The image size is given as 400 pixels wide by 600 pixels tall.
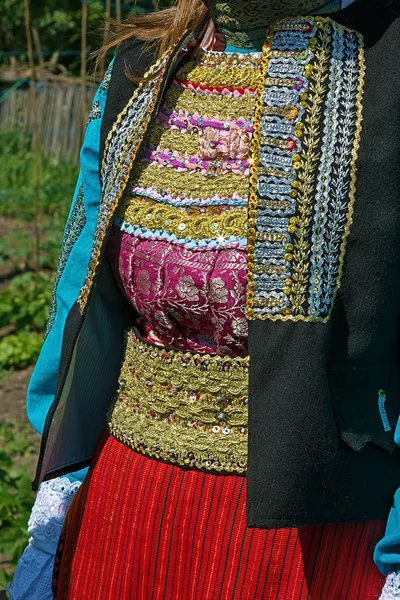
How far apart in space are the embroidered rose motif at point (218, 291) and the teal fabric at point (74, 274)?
1.27 ft

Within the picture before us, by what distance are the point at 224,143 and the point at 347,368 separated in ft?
1.42

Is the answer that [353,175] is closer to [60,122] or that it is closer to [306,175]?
[306,175]

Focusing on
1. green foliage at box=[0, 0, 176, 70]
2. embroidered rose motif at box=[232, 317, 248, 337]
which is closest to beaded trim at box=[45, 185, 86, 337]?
embroidered rose motif at box=[232, 317, 248, 337]

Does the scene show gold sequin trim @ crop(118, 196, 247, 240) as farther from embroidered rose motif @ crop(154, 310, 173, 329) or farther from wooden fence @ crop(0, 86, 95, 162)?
wooden fence @ crop(0, 86, 95, 162)

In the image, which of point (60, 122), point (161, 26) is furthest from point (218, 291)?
point (60, 122)

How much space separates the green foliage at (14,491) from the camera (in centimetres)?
333

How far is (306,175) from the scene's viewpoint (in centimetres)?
140

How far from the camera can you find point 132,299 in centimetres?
165

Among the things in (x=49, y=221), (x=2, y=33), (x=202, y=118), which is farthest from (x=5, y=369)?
(x=2, y=33)

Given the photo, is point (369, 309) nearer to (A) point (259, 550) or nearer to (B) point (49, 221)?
(A) point (259, 550)

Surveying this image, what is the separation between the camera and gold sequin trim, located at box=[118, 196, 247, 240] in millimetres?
1491

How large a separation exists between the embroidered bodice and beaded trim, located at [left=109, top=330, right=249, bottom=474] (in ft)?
0.12

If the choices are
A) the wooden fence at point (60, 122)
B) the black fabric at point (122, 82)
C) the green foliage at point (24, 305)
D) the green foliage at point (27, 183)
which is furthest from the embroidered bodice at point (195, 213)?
the wooden fence at point (60, 122)

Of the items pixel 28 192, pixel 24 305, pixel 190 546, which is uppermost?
pixel 190 546
